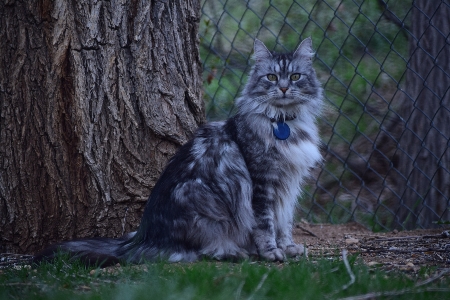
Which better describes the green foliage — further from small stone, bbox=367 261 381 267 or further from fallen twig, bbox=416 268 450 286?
fallen twig, bbox=416 268 450 286

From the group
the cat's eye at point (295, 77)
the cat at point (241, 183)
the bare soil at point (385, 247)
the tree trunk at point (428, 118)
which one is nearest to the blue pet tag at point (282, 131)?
the cat at point (241, 183)

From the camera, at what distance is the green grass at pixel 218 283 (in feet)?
10.1

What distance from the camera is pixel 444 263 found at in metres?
3.96

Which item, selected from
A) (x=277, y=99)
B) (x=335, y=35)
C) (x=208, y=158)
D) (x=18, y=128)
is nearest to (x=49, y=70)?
(x=18, y=128)

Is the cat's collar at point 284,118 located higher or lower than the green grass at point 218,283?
higher

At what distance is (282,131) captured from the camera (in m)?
4.48

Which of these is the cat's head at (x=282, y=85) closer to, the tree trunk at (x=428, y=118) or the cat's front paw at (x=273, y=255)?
the cat's front paw at (x=273, y=255)

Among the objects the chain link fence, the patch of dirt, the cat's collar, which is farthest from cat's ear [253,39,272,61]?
the patch of dirt

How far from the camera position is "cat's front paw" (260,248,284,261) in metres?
4.18

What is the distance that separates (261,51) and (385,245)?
1772mm

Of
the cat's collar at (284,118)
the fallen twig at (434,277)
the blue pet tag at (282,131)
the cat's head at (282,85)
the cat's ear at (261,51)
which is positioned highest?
the cat's ear at (261,51)

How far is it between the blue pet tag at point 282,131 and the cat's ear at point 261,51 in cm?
60

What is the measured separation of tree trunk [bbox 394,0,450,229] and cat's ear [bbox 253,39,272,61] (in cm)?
167

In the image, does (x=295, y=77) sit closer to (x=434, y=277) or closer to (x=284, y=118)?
(x=284, y=118)
